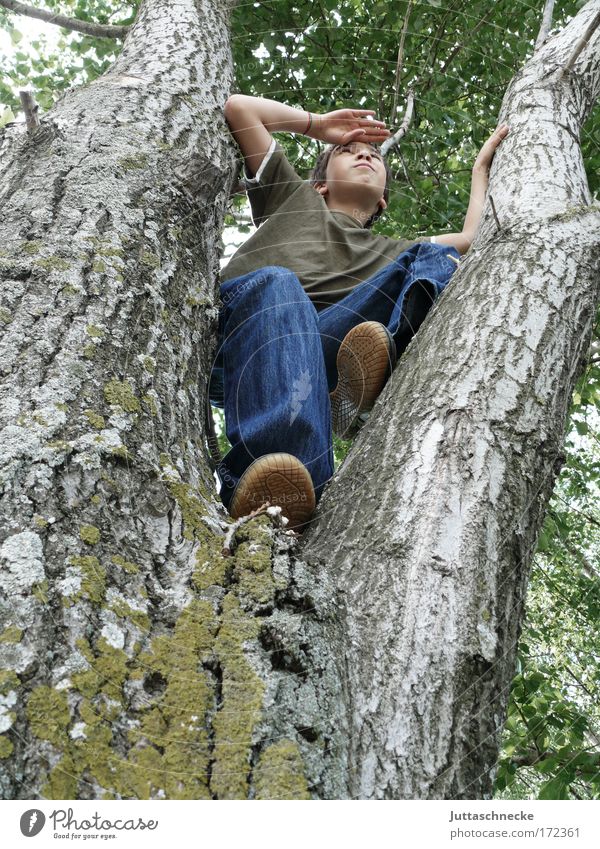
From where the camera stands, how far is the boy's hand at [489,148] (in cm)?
267

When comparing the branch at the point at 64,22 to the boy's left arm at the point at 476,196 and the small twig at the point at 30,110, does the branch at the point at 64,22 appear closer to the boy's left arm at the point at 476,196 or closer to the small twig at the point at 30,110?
the boy's left arm at the point at 476,196

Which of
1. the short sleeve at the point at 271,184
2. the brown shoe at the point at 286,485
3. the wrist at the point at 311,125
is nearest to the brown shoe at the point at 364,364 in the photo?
the brown shoe at the point at 286,485

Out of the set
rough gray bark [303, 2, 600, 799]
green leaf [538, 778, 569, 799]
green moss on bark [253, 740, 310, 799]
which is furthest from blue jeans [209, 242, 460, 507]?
green leaf [538, 778, 569, 799]

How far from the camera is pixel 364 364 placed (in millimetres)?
2160

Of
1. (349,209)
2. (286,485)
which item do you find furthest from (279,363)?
(349,209)

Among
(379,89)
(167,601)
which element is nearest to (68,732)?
(167,601)

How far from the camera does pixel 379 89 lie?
4531mm

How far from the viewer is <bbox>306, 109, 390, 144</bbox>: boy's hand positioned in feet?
9.25

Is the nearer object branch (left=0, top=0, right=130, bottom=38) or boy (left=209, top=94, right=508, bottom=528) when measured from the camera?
boy (left=209, top=94, right=508, bottom=528)

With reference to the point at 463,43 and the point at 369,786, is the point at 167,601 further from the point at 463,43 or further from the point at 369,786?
the point at 463,43

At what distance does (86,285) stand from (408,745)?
1002 millimetres
